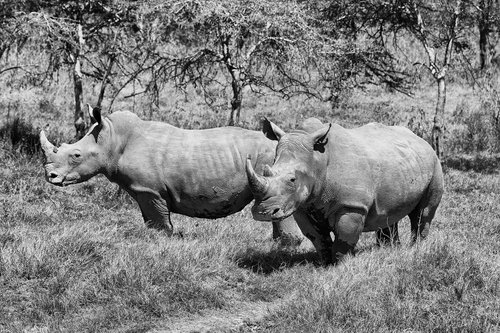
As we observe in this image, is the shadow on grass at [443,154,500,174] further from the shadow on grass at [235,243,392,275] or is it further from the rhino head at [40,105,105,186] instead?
the rhino head at [40,105,105,186]

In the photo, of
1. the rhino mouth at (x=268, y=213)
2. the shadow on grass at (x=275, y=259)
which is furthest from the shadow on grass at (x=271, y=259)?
the rhino mouth at (x=268, y=213)

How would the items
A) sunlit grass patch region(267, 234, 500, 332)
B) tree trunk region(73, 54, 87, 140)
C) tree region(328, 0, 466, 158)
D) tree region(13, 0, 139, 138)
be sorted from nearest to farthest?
1. sunlit grass patch region(267, 234, 500, 332)
2. tree region(13, 0, 139, 138)
3. tree trunk region(73, 54, 87, 140)
4. tree region(328, 0, 466, 158)

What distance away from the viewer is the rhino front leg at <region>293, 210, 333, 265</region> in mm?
7086

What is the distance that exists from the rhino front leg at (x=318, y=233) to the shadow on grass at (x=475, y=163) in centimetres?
768

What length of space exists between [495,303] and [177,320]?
2379 mm

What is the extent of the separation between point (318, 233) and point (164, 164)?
179 cm

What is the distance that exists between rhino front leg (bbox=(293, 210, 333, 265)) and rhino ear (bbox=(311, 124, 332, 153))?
0.66 metres

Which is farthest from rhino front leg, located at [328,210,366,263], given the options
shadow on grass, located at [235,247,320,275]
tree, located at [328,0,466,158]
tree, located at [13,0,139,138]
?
tree, located at [328,0,466,158]

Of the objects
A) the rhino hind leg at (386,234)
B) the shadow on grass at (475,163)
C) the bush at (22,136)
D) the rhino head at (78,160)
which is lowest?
the shadow on grass at (475,163)

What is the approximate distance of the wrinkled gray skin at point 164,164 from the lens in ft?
26.0

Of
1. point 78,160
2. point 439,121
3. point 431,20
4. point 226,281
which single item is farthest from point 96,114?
point 431,20

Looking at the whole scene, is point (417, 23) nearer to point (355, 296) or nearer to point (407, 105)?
point (407, 105)

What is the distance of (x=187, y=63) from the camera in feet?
44.0

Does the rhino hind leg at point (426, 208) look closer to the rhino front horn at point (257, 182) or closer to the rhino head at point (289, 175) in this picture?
the rhino head at point (289, 175)
